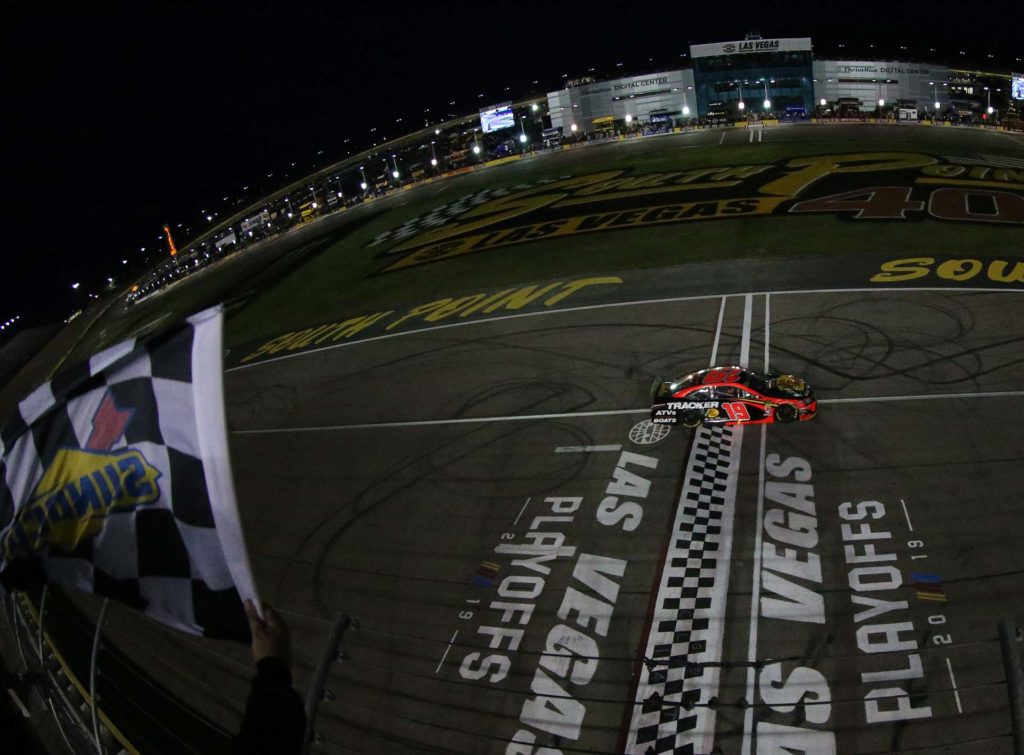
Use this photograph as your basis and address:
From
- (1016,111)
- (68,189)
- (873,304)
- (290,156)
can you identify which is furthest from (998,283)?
(290,156)

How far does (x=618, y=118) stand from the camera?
65438 mm

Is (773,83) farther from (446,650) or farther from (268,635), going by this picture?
(268,635)

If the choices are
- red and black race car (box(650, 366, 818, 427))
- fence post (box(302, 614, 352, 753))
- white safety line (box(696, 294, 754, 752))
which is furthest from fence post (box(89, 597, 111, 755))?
red and black race car (box(650, 366, 818, 427))

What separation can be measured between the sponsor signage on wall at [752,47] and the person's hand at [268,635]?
62549mm

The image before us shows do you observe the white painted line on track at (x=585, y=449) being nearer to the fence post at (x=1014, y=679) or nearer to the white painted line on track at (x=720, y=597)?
the white painted line on track at (x=720, y=597)

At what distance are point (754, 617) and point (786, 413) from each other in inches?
224

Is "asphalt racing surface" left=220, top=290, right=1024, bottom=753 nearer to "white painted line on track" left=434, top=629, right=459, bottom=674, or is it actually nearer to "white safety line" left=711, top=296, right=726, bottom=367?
"white painted line on track" left=434, top=629, right=459, bottom=674

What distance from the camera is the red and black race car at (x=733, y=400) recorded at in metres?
14.2

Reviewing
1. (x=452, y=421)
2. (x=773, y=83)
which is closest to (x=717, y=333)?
(x=452, y=421)

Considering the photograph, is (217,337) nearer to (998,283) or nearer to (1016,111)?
(998,283)

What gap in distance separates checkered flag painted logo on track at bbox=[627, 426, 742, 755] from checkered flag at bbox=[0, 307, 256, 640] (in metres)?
4.30

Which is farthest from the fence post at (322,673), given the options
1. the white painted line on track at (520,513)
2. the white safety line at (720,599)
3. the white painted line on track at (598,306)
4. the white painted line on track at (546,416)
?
the white painted line on track at (598,306)

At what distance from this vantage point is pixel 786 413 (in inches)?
561

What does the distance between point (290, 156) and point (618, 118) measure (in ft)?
227
